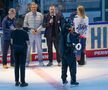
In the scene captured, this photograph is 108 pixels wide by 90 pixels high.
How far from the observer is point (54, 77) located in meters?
11.1

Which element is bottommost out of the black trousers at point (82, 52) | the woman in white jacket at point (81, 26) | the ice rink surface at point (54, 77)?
the ice rink surface at point (54, 77)

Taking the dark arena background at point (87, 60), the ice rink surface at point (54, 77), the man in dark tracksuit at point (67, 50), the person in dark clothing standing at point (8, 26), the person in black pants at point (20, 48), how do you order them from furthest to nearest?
the person in dark clothing standing at point (8, 26), the dark arena background at point (87, 60), the ice rink surface at point (54, 77), the person in black pants at point (20, 48), the man in dark tracksuit at point (67, 50)

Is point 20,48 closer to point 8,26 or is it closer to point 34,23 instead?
point 8,26

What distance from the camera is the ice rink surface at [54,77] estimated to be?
10.0 metres

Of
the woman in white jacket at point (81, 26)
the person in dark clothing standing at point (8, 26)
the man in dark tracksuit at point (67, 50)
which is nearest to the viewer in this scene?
the man in dark tracksuit at point (67, 50)

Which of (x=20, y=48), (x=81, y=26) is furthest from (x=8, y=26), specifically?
(x=20, y=48)

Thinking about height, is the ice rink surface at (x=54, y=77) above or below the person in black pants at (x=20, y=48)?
below

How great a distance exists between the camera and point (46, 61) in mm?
13680

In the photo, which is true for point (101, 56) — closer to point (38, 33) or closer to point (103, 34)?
Result: point (103, 34)

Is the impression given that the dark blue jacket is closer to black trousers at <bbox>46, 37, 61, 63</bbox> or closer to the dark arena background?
the dark arena background

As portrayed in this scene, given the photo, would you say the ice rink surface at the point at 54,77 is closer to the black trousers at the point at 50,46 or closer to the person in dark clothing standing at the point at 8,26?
the black trousers at the point at 50,46

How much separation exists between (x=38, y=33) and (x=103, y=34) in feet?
9.05

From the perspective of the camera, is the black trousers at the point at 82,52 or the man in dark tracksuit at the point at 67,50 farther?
the black trousers at the point at 82,52

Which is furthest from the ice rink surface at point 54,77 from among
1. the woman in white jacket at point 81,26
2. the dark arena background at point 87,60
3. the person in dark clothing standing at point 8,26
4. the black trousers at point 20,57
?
the person in dark clothing standing at point 8,26
